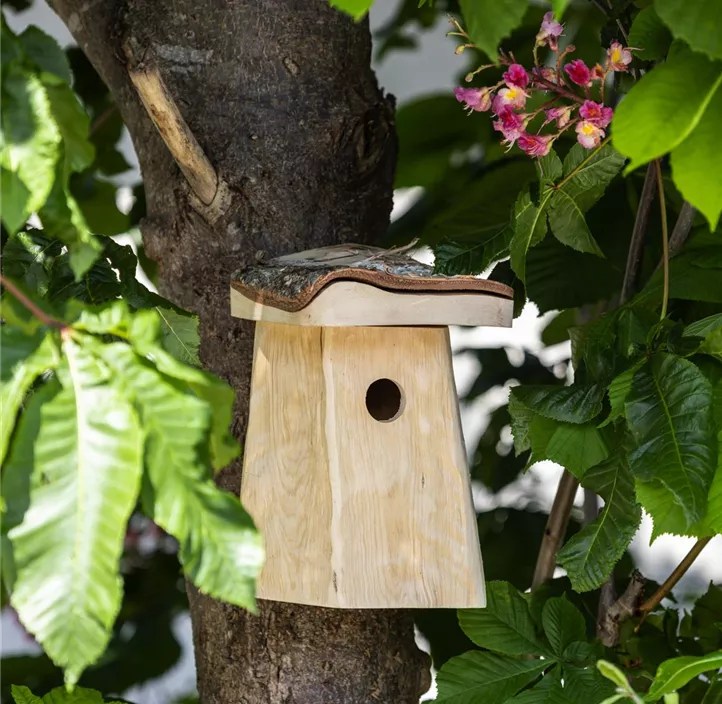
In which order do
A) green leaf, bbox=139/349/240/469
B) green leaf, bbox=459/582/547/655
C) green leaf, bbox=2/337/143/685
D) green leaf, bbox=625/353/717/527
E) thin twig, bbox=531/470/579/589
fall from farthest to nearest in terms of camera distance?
thin twig, bbox=531/470/579/589 < green leaf, bbox=459/582/547/655 < green leaf, bbox=625/353/717/527 < green leaf, bbox=139/349/240/469 < green leaf, bbox=2/337/143/685

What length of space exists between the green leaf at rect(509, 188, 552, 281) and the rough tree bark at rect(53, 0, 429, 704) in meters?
0.21

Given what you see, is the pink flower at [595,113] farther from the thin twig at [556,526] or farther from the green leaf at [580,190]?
the thin twig at [556,526]

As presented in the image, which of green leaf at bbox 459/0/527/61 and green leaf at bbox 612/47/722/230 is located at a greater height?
green leaf at bbox 459/0/527/61

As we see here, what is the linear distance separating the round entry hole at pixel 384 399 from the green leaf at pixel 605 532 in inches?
7.8

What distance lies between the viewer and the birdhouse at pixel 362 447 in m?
0.88

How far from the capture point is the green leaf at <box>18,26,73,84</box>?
23.5 inches

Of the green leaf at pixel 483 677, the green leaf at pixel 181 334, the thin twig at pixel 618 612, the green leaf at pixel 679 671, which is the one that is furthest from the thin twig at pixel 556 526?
the green leaf at pixel 181 334

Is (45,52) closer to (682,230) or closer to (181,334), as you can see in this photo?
(181,334)

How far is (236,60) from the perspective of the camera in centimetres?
102

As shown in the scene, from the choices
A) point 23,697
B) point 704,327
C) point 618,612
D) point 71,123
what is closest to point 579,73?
point 704,327

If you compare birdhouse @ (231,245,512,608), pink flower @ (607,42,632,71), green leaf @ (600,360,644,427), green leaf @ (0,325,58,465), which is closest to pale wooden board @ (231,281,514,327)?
birdhouse @ (231,245,512,608)

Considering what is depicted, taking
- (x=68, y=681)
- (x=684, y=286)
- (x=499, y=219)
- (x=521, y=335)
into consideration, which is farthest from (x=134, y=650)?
(x=521, y=335)

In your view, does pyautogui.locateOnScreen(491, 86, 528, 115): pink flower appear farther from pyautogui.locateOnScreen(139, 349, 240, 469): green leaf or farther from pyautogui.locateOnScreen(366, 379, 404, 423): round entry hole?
pyautogui.locateOnScreen(139, 349, 240, 469): green leaf

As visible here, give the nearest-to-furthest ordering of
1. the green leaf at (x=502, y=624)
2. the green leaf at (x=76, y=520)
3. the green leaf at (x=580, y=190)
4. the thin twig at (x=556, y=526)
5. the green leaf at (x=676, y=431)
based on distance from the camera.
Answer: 1. the green leaf at (x=76, y=520)
2. the green leaf at (x=676, y=431)
3. the green leaf at (x=580, y=190)
4. the green leaf at (x=502, y=624)
5. the thin twig at (x=556, y=526)
